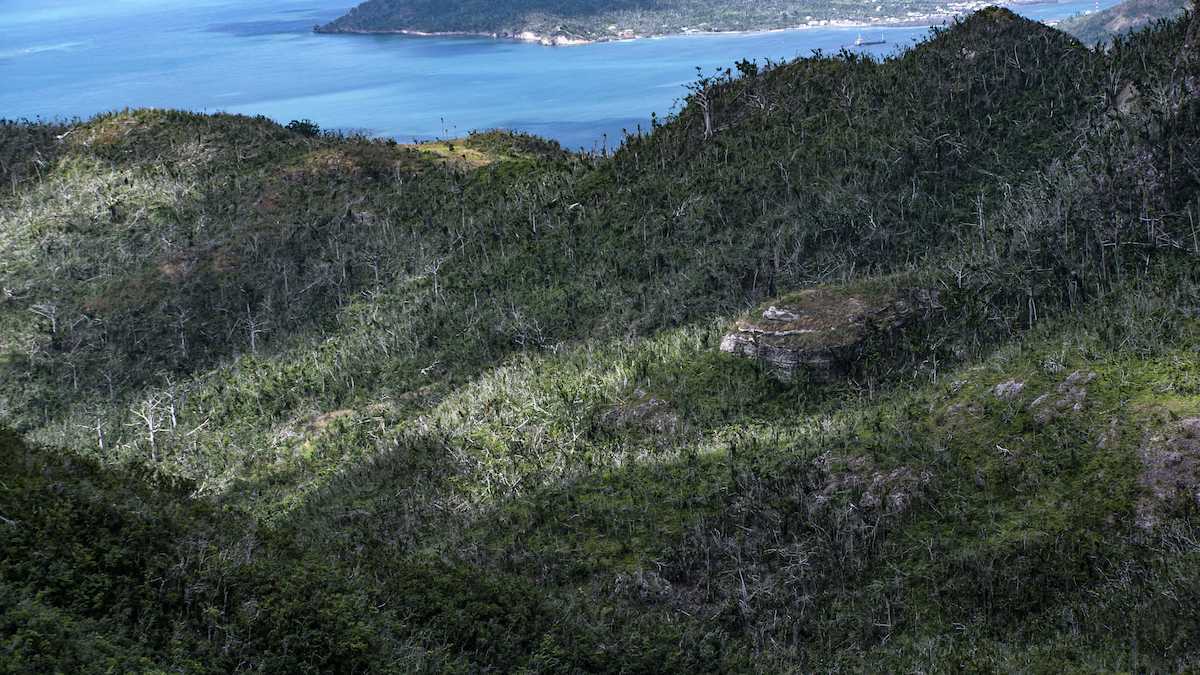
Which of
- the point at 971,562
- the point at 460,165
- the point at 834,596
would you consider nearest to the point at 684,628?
the point at 834,596

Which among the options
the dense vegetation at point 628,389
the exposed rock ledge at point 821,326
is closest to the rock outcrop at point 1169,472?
the dense vegetation at point 628,389

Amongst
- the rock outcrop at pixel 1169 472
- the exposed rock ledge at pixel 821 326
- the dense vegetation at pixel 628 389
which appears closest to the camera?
the dense vegetation at pixel 628 389

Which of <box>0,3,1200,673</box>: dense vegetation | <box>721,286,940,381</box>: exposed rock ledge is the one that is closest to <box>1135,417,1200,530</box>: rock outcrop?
<box>0,3,1200,673</box>: dense vegetation

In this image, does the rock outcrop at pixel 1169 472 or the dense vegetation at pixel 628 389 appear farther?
the rock outcrop at pixel 1169 472

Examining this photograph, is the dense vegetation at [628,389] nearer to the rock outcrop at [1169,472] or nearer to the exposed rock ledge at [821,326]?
the rock outcrop at [1169,472]

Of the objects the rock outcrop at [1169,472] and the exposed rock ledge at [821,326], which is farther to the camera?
Result: the exposed rock ledge at [821,326]

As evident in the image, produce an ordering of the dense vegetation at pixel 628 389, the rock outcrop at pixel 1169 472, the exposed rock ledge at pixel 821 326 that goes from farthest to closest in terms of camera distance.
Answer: the exposed rock ledge at pixel 821 326
the rock outcrop at pixel 1169 472
the dense vegetation at pixel 628 389

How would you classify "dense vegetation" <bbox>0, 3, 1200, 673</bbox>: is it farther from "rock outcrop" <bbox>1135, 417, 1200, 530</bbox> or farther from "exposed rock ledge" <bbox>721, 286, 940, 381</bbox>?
"exposed rock ledge" <bbox>721, 286, 940, 381</bbox>
